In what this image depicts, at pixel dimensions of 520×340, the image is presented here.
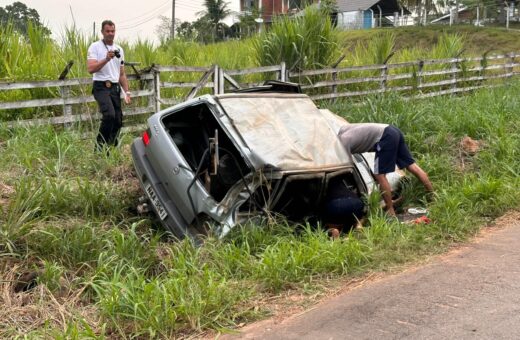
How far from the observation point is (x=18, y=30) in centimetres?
835

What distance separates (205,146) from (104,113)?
2.06 meters

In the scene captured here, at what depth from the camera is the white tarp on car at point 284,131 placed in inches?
191

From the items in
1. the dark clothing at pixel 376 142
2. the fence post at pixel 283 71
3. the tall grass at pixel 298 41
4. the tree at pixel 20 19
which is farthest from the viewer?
the tall grass at pixel 298 41

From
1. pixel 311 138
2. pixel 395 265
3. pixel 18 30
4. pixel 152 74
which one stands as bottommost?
pixel 395 265

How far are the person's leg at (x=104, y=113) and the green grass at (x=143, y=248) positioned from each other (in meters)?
0.19

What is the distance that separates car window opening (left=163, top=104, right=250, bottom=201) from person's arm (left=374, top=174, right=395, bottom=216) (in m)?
1.52

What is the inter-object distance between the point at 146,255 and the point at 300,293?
4.98ft

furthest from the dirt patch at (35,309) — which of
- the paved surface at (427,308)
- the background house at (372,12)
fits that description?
the background house at (372,12)

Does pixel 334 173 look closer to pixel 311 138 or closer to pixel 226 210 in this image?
pixel 311 138

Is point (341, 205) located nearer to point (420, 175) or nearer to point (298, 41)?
point (420, 175)

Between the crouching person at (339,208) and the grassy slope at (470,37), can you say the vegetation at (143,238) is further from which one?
the grassy slope at (470,37)

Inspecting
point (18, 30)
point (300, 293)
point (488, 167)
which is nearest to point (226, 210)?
point (300, 293)

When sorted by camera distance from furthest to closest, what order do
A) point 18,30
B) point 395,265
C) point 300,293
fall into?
point 18,30 < point 395,265 < point 300,293

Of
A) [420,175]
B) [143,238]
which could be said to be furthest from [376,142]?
[143,238]
